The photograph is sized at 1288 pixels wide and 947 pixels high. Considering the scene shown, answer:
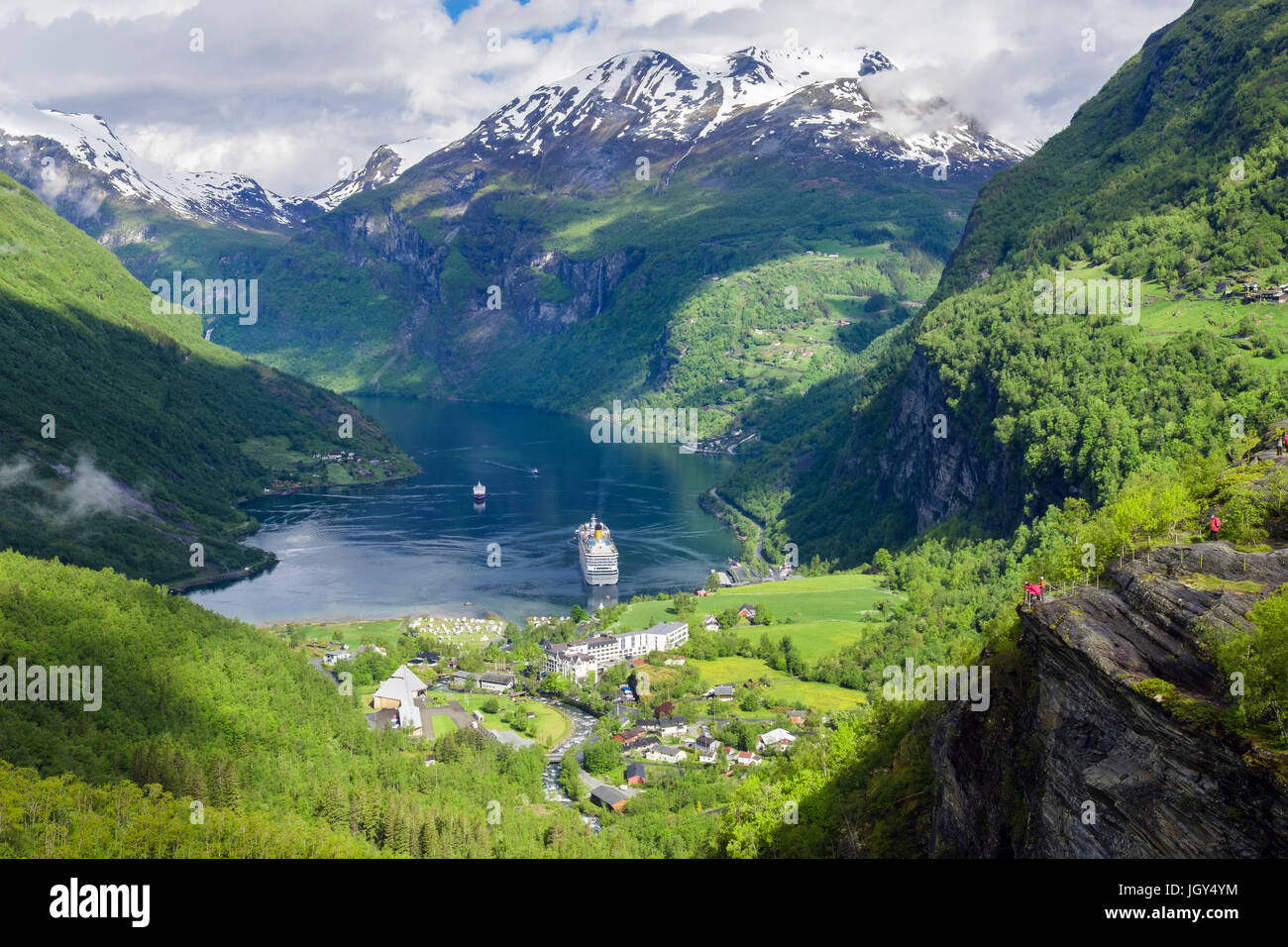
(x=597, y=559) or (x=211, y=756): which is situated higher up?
(x=597, y=559)

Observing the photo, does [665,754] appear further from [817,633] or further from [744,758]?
[817,633]

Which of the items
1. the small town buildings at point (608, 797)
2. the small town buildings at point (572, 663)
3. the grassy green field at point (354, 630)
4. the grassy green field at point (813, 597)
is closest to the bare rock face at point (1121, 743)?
the small town buildings at point (608, 797)

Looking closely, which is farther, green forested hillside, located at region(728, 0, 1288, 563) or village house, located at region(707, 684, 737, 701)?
green forested hillside, located at region(728, 0, 1288, 563)

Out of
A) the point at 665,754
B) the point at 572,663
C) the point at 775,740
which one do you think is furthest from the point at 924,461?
the point at 665,754

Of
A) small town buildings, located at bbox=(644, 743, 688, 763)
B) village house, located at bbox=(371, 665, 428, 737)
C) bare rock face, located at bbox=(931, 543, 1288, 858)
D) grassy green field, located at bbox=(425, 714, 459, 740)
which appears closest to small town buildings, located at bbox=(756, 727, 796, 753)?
small town buildings, located at bbox=(644, 743, 688, 763)

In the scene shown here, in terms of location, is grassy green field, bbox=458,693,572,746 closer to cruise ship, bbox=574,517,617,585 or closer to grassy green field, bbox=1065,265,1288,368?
cruise ship, bbox=574,517,617,585
